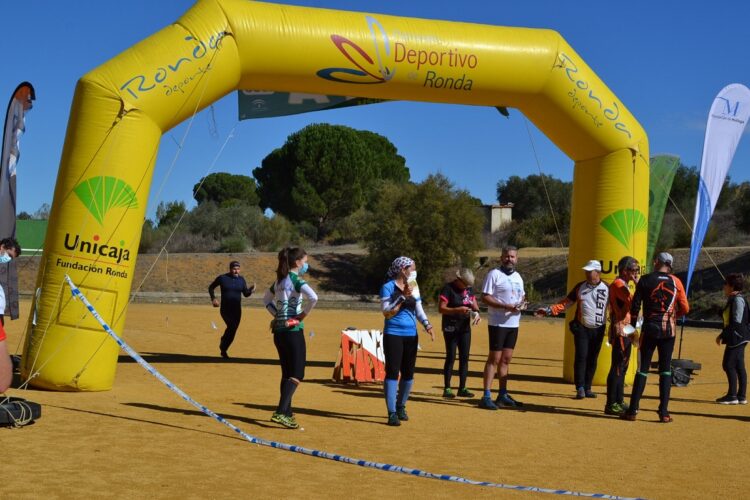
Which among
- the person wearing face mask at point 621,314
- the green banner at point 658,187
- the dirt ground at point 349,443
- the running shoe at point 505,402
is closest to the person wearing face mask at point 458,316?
the dirt ground at point 349,443

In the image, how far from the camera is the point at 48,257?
1066 cm

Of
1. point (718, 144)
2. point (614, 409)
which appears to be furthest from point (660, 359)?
point (718, 144)

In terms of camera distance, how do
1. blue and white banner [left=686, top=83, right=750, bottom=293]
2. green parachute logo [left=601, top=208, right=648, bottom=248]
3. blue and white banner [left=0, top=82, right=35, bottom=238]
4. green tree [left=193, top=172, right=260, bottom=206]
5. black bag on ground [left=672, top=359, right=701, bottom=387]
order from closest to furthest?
blue and white banner [left=0, top=82, right=35, bottom=238]
green parachute logo [left=601, top=208, right=648, bottom=248]
black bag on ground [left=672, top=359, right=701, bottom=387]
blue and white banner [left=686, top=83, right=750, bottom=293]
green tree [left=193, top=172, right=260, bottom=206]

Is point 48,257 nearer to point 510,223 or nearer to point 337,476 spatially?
point 337,476

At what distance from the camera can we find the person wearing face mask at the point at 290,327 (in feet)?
28.6

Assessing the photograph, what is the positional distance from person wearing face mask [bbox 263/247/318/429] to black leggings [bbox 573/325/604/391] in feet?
15.1

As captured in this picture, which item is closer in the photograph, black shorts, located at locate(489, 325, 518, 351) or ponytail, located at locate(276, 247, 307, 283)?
ponytail, located at locate(276, 247, 307, 283)

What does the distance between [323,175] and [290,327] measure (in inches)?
2222

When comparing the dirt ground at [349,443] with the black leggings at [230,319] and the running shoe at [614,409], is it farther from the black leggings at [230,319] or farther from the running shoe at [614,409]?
the black leggings at [230,319]

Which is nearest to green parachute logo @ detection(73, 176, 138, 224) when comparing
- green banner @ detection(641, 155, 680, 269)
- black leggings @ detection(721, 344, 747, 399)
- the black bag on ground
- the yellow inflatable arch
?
the yellow inflatable arch

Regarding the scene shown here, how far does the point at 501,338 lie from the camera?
10352 mm

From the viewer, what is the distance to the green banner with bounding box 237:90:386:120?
13.6m

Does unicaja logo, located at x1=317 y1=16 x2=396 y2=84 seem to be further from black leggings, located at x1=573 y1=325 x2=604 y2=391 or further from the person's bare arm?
the person's bare arm

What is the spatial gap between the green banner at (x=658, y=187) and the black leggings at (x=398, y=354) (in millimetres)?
6952
